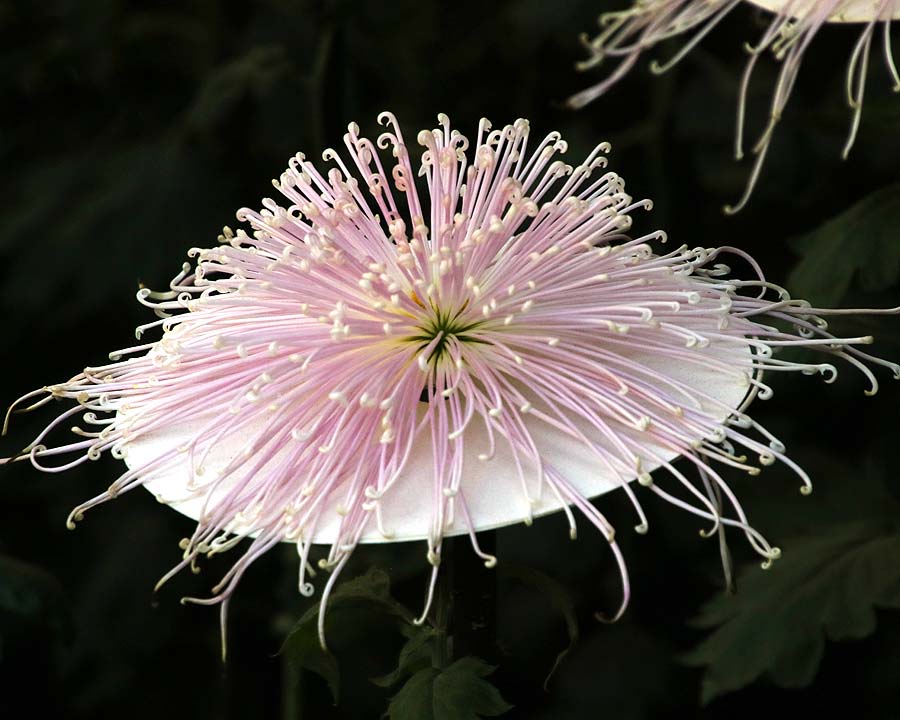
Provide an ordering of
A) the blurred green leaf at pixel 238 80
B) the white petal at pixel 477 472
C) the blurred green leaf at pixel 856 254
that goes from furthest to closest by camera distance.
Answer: the blurred green leaf at pixel 238 80 → the blurred green leaf at pixel 856 254 → the white petal at pixel 477 472

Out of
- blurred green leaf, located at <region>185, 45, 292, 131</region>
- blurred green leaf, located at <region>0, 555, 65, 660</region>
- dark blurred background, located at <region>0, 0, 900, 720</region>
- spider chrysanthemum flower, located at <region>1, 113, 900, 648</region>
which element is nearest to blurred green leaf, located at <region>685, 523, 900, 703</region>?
dark blurred background, located at <region>0, 0, 900, 720</region>

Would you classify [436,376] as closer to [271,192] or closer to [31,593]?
[31,593]

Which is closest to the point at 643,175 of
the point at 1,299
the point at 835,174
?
the point at 835,174

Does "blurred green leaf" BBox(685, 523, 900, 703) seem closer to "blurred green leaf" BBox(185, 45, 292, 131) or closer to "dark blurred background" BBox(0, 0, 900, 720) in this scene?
"dark blurred background" BBox(0, 0, 900, 720)

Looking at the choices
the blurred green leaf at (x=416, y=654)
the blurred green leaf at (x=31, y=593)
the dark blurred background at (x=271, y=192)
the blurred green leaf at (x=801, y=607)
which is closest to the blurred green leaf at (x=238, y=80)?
the dark blurred background at (x=271, y=192)

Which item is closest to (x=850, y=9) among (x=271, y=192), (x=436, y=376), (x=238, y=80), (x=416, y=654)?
(x=436, y=376)

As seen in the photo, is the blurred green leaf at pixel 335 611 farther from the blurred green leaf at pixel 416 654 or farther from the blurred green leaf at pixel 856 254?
the blurred green leaf at pixel 856 254
